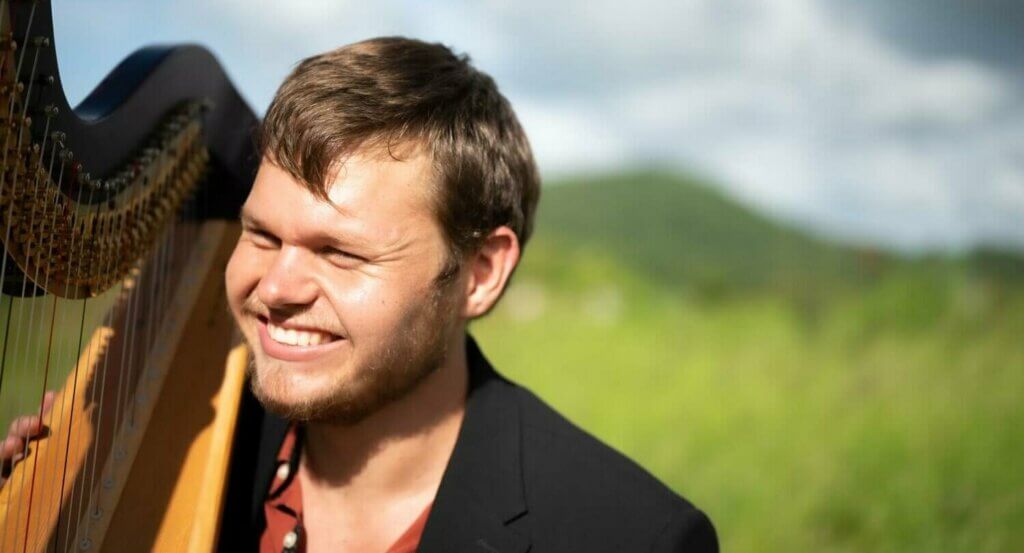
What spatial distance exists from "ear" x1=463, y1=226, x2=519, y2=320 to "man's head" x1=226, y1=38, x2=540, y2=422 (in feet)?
0.10

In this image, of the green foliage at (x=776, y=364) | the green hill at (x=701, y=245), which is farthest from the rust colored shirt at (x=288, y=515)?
the green hill at (x=701, y=245)

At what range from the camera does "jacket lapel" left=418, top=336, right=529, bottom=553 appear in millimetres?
1832

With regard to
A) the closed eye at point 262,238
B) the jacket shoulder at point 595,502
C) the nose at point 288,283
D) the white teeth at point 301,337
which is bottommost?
the jacket shoulder at point 595,502

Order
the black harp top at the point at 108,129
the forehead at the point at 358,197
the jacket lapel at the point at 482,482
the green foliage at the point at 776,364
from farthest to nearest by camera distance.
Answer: the green foliage at the point at 776,364, the jacket lapel at the point at 482,482, the forehead at the point at 358,197, the black harp top at the point at 108,129

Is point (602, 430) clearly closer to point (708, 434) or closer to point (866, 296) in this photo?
point (708, 434)

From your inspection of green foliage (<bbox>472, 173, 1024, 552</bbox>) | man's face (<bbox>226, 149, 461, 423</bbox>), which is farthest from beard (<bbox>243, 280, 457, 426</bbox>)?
green foliage (<bbox>472, 173, 1024, 552</bbox>)

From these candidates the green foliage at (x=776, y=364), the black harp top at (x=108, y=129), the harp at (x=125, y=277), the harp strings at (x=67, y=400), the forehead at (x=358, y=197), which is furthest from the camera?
the green foliage at (x=776, y=364)

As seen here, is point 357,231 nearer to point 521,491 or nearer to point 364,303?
point 364,303

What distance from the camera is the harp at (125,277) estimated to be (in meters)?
1.30

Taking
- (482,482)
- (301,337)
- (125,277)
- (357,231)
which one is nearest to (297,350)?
(301,337)

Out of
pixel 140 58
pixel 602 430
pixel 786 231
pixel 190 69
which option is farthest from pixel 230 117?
pixel 786 231

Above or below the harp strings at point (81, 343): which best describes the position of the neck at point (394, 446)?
below

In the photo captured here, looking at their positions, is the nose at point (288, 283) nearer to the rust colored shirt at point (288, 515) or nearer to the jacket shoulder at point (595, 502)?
the rust colored shirt at point (288, 515)

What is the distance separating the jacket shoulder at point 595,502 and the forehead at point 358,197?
555 millimetres
